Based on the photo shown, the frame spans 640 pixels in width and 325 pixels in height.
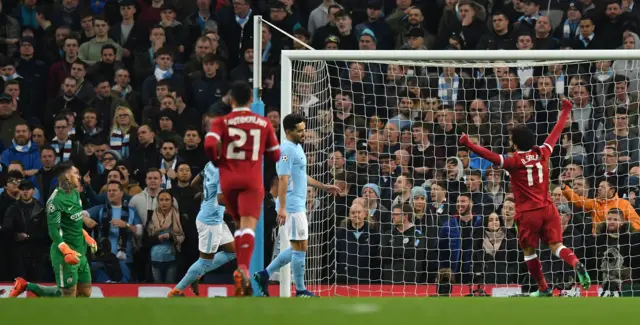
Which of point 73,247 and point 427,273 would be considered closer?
point 73,247

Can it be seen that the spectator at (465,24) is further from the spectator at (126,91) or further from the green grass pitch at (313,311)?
the green grass pitch at (313,311)

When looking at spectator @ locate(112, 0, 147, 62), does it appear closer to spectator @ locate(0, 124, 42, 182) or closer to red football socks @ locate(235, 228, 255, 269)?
spectator @ locate(0, 124, 42, 182)

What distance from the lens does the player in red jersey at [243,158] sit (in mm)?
9398

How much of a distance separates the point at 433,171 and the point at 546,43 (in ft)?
8.76

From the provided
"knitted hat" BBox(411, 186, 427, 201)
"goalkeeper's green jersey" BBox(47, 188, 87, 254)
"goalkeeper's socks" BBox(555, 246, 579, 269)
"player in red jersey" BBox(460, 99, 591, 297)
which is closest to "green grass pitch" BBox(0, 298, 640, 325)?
"goalkeeper's socks" BBox(555, 246, 579, 269)

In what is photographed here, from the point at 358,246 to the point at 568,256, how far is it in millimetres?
2999

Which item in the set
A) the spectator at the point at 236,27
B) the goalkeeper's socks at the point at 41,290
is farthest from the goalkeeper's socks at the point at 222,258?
the spectator at the point at 236,27

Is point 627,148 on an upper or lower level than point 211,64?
lower

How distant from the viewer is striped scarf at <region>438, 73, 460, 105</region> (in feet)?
49.1

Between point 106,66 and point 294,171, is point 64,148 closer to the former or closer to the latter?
point 106,66

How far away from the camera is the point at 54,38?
694 inches

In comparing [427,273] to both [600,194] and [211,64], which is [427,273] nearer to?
[600,194]

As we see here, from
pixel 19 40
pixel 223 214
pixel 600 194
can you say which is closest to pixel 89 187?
pixel 223 214

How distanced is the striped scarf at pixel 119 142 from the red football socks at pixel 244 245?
6538 millimetres
